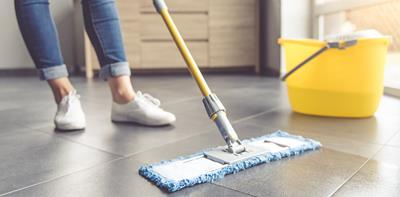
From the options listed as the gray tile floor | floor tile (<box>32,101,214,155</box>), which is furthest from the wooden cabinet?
floor tile (<box>32,101,214,155</box>)

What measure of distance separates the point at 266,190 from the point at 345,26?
168 centimetres

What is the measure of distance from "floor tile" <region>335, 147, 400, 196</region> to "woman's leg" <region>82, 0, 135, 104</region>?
26.6 inches

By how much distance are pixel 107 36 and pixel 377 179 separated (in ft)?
2.48

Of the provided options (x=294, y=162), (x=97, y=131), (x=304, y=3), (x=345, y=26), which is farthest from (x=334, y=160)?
(x=304, y=3)

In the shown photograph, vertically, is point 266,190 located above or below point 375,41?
below

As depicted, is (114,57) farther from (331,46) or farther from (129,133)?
(331,46)

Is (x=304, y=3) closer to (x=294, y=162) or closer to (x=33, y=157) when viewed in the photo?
(x=294, y=162)

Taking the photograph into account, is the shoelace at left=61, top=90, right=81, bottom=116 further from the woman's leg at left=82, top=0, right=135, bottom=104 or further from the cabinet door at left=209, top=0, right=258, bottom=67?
the cabinet door at left=209, top=0, right=258, bottom=67

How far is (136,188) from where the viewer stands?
70 centimetres

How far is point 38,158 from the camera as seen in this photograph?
0.88 m

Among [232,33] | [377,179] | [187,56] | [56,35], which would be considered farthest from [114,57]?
[232,33]

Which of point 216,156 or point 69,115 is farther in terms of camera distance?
point 69,115

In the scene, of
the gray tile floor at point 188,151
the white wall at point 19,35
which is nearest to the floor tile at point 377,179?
the gray tile floor at point 188,151

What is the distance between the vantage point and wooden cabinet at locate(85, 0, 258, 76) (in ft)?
8.73
